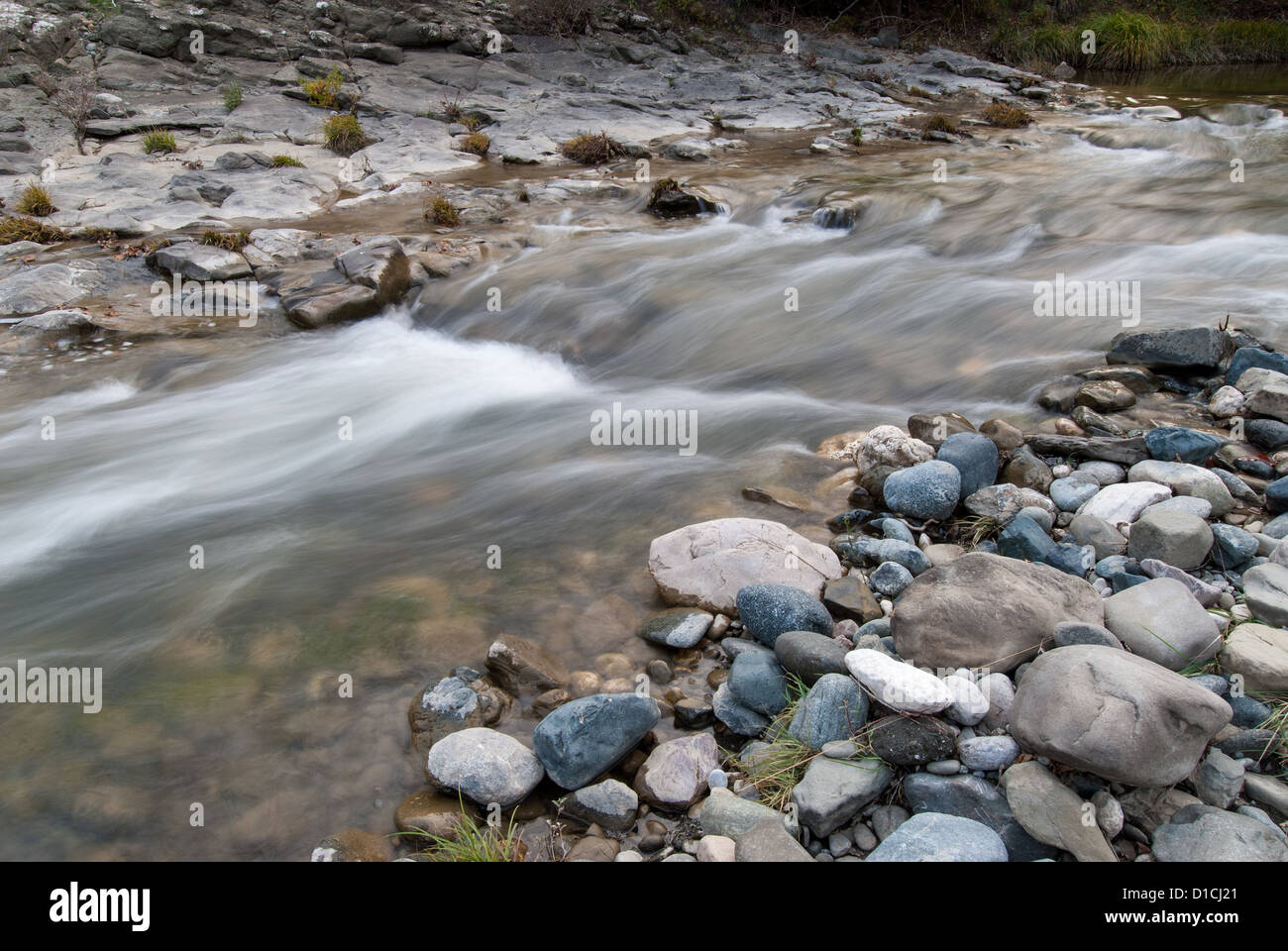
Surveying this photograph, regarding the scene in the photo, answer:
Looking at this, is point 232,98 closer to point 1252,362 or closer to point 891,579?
point 891,579

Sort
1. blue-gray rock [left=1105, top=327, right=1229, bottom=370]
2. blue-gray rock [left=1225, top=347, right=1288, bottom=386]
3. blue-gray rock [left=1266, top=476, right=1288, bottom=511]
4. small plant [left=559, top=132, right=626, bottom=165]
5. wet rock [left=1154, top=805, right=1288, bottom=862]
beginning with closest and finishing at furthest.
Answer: wet rock [left=1154, top=805, right=1288, bottom=862]
blue-gray rock [left=1266, top=476, right=1288, bottom=511]
blue-gray rock [left=1225, top=347, right=1288, bottom=386]
blue-gray rock [left=1105, top=327, right=1229, bottom=370]
small plant [left=559, top=132, right=626, bottom=165]

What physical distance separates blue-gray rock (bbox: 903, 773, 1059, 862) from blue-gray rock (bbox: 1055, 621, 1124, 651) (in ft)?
2.53

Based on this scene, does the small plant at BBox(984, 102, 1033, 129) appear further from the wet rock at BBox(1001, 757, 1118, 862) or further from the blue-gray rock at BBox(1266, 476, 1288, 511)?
the wet rock at BBox(1001, 757, 1118, 862)

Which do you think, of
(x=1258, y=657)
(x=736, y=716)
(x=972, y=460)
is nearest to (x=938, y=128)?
(x=972, y=460)

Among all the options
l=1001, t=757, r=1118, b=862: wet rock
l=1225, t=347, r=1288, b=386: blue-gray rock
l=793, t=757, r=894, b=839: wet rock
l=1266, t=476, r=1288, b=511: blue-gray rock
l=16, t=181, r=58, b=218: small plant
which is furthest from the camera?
l=16, t=181, r=58, b=218: small plant

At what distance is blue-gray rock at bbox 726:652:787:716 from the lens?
3664 millimetres

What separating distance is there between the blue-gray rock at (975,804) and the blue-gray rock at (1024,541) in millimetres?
1702

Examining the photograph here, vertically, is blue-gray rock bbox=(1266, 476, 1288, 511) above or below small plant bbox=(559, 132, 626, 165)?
below

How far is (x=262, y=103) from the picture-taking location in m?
16.6

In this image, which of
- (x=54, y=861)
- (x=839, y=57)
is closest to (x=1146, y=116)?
(x=839, y=57)

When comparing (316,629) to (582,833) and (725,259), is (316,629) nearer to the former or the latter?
(582,833)

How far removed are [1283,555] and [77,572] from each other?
22.3 ft

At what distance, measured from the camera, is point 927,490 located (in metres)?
4.97

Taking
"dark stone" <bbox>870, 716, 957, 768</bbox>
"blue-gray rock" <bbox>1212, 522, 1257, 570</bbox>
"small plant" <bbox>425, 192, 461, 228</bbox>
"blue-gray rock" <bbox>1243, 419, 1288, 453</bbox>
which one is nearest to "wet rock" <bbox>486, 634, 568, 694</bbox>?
"dark stone" <bbox>870, 716, 957, 768</bbox>
